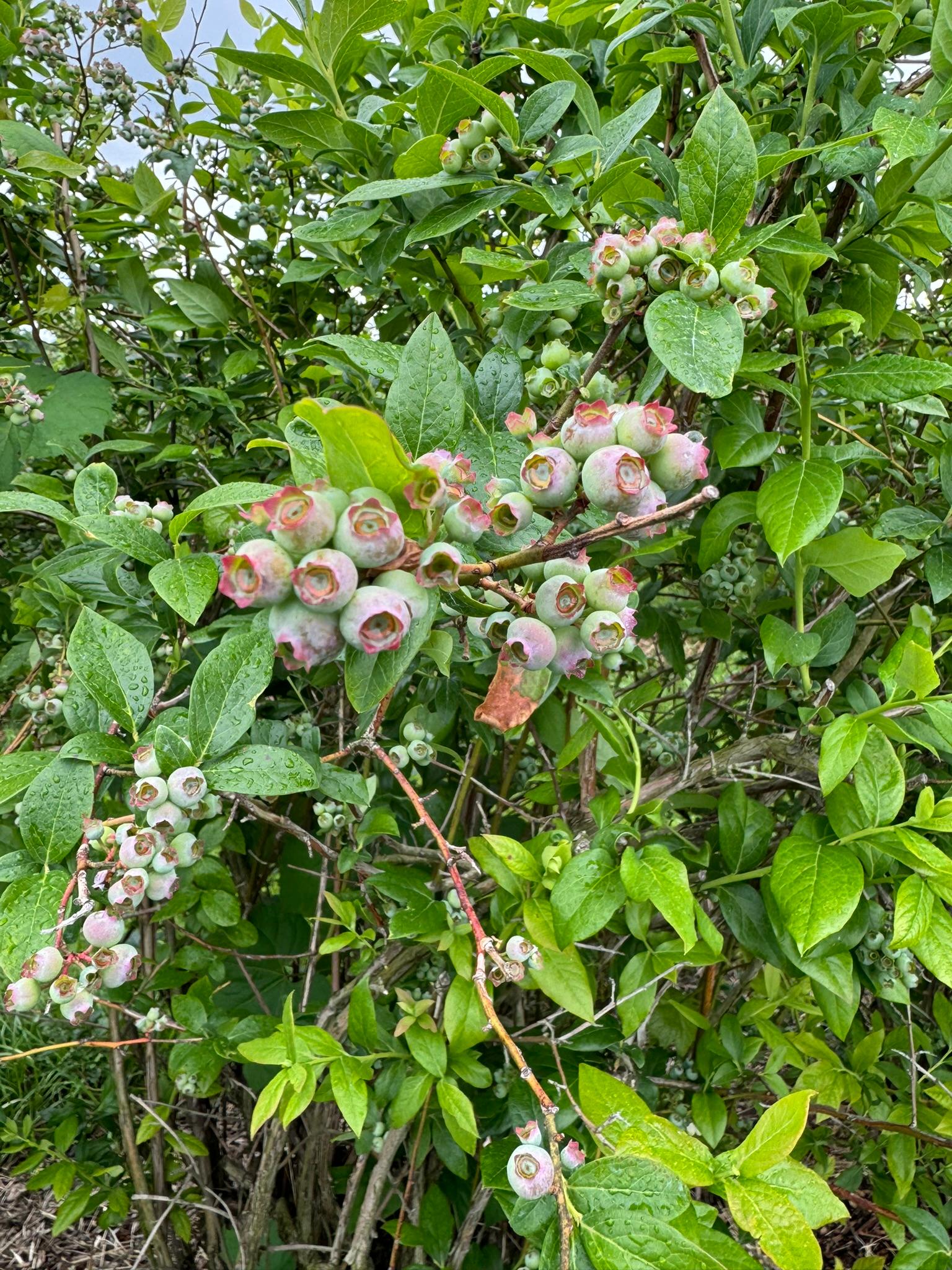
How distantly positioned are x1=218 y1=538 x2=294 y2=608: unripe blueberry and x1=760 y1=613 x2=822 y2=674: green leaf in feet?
2.33

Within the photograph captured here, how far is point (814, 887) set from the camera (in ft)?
3.08

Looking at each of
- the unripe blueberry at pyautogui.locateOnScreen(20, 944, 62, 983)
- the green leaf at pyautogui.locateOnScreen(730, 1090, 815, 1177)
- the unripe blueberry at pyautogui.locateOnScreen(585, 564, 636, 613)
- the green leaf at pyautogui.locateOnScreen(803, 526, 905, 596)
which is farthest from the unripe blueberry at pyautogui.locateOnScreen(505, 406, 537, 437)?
the green leaf at pyautogui.locateOnScreen(730, 1090, 815, 1177)

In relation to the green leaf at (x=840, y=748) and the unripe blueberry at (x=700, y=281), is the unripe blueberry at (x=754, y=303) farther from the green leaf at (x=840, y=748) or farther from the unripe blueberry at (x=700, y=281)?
the green leaf at (x=840, y=748)

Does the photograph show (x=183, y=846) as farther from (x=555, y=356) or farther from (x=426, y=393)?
(x=555, y=356)

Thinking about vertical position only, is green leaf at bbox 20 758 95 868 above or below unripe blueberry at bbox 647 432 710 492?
below

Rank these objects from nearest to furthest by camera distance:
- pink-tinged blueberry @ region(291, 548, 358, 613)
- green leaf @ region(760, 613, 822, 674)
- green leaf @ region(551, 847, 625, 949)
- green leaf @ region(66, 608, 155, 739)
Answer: pink-tinged blueberry @ region(291, 548, 358, 613), green leaf @ region(66, 608, 155, 739), green leaf @ region(551, 847, 625, 949), green leaf @ region(760, 613, 822, 674)

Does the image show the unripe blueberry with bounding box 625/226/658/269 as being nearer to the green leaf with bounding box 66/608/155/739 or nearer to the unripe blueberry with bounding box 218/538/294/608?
the unripe blueberry with bounding box 218/538/294/608

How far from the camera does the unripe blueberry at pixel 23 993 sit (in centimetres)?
79

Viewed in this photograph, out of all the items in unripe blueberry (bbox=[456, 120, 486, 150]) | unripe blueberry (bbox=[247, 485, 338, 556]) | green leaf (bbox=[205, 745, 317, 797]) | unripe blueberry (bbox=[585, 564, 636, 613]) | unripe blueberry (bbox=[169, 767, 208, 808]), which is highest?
unripe blueberry (bbox=[456, 120, 486, 150])

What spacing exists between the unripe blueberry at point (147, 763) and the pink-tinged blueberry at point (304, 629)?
1.03ft

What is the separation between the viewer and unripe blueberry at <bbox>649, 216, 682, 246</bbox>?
29.5 inches

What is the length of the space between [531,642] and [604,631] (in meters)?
0.06

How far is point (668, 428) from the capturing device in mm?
650

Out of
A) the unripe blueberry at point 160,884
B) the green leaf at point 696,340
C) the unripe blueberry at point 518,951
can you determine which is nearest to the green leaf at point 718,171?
the green leaf at point 696,340
